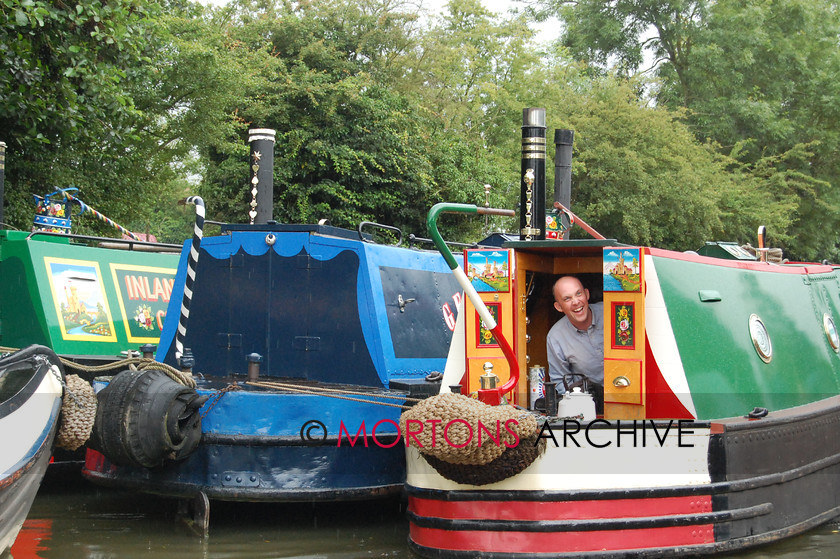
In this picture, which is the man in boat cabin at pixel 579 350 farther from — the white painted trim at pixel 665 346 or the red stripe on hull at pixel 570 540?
the red stripe on hull at pixel 570 540

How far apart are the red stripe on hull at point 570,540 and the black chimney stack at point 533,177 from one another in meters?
2.33

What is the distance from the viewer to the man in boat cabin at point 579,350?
706 centimetres

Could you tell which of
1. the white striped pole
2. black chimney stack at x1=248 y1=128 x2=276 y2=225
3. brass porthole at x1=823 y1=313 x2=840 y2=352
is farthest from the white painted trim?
black chimney stack at x1=248 y1=128 x2=276 y2=225

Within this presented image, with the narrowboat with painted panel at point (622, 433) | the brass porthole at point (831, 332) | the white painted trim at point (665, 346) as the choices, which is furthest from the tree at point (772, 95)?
the white painted trim at point (665, 346)

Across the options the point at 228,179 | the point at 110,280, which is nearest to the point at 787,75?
the point at 228,179

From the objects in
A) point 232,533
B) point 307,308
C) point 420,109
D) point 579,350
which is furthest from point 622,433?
point 420,109

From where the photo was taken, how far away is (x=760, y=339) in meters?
7.63

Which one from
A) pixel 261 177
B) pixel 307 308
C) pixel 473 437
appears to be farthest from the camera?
pixel 261 177

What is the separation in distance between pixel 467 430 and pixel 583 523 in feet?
3.06

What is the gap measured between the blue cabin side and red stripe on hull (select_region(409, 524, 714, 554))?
244 centimetres

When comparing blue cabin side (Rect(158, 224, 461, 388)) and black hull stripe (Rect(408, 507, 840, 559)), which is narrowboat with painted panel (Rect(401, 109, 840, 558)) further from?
blue cabin side (Rect(158, 224, 461, 388))

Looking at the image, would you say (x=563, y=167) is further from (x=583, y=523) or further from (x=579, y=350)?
(x=583, y=523)

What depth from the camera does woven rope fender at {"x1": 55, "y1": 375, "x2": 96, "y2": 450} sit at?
6574 mm

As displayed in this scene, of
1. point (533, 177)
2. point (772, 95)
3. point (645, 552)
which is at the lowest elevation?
point (645, 552)
